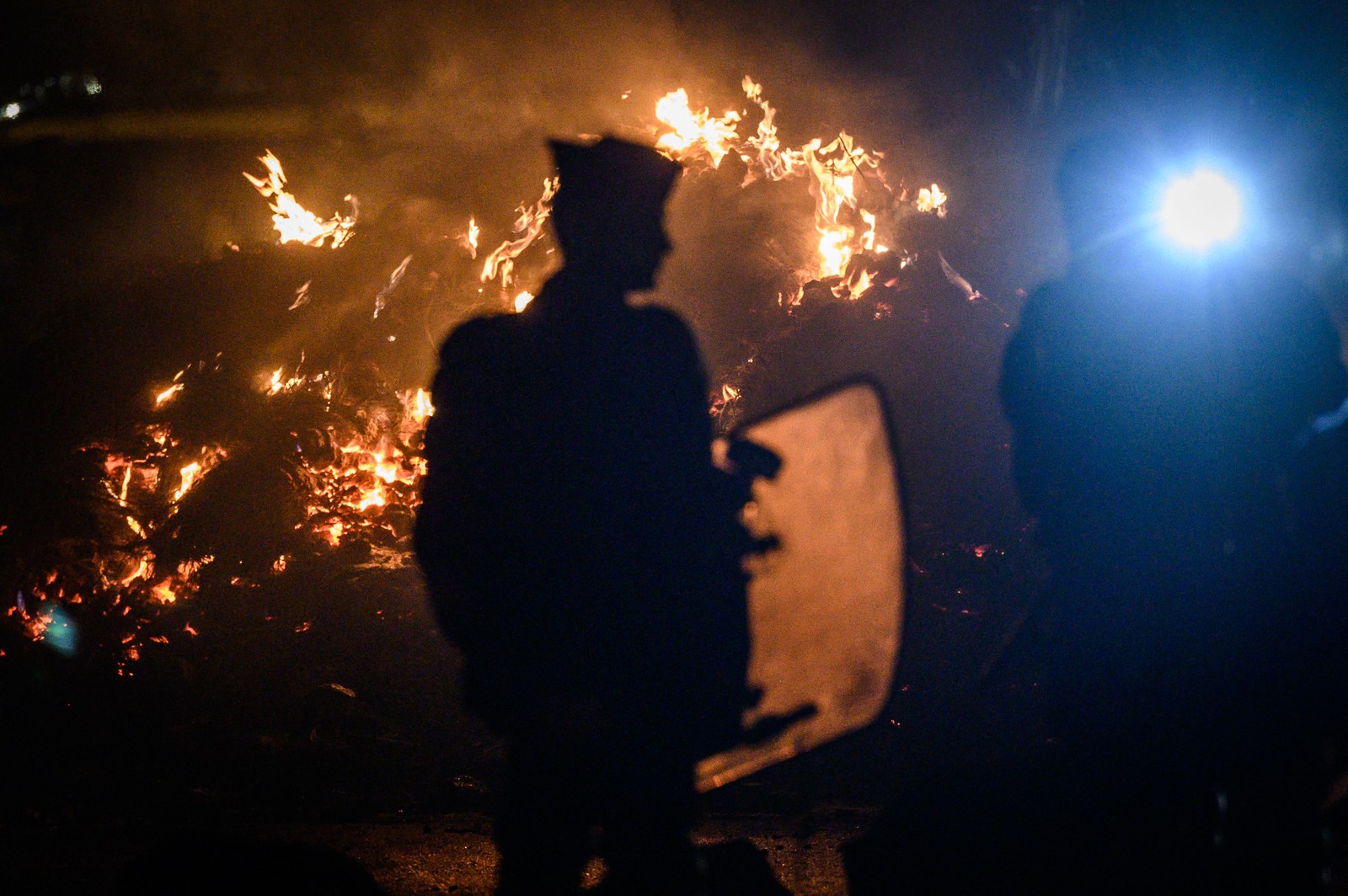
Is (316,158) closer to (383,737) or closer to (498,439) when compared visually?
(498,439)

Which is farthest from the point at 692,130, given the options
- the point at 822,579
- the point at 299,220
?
the point at 822,579

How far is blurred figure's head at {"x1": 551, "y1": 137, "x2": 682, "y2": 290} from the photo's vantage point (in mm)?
2430

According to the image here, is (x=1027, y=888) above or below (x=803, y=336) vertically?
below

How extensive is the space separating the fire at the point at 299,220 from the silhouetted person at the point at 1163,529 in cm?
293

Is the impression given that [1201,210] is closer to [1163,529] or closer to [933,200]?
[933,200]

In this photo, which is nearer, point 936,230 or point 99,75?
point 936,230

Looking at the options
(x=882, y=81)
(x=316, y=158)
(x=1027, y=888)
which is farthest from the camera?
(x=316, y=158)

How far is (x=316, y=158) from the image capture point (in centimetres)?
252

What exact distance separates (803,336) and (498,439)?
1381 mm

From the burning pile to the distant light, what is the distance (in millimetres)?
1245

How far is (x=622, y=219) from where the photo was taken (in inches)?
95.7

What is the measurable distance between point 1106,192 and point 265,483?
375 cm

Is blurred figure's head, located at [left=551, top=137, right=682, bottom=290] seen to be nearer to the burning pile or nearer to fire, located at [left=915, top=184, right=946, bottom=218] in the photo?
Result: the burning pile

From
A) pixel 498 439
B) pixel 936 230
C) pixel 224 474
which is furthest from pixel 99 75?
pixel 936 230
